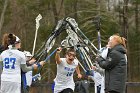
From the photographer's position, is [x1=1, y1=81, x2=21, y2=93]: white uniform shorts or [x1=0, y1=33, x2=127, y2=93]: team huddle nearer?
[x1=0, y1=33, x2=127, y2=93]: team huddle

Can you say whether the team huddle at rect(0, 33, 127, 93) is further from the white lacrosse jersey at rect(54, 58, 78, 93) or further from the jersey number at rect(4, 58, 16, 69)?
the white lacrosse jersey at rect(54, 58, 78, 93)

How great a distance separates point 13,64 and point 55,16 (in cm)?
1839

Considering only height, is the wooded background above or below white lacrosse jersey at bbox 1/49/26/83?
above

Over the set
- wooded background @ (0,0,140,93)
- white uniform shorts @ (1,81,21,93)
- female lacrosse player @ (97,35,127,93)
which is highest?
wooded background @ (0,0,140,93)

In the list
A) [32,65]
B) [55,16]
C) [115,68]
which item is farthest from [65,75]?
[55,16]

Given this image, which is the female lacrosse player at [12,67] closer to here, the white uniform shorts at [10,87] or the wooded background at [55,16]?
the white uniform shorts at [10,87]

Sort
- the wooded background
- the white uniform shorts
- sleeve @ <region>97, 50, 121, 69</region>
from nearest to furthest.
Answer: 1. sleeve @ <region>97, 50, 121, 69</region>
2. the white uniform shorts
3. the wooded background

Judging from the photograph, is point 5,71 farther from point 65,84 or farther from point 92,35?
point 92,35

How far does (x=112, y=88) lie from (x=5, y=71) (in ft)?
7.80

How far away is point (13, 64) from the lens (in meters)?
9.80

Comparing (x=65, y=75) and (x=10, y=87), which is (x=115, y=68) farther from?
(x=65, y=75)

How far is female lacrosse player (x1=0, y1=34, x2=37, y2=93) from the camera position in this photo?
385 inches

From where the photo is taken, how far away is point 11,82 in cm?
976

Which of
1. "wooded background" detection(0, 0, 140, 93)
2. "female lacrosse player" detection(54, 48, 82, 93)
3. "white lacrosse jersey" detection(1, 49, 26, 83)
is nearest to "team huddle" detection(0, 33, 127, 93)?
"white lacrosse jersey" detection(1, 49, 26, 83)
